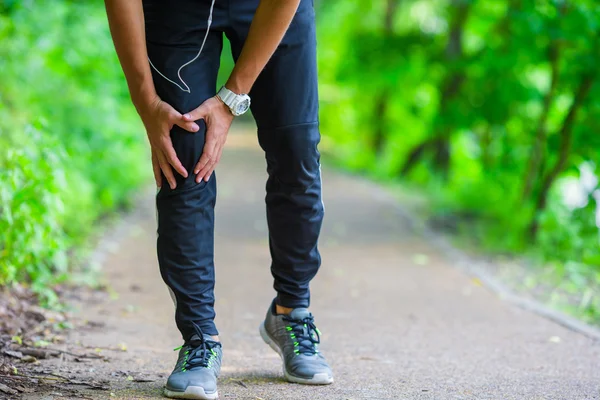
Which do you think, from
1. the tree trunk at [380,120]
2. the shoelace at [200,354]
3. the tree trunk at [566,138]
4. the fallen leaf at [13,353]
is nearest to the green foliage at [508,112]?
the tree trunk at [566,138]

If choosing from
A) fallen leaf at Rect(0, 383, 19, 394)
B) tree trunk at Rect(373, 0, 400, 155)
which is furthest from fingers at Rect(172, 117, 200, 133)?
tree trunk at Rect(373, 0, 400, 155)

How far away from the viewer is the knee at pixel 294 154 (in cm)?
278

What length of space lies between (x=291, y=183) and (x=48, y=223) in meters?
1.95

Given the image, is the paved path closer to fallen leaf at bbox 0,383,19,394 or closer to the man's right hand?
fallen leaf at bbox 0,383,19,394

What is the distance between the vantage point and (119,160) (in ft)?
30.0

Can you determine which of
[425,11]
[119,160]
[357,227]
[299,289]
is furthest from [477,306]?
[425,11]

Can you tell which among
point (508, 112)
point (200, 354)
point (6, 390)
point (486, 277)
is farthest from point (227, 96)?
point (508, 112)

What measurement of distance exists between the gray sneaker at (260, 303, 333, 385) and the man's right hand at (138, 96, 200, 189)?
702mm

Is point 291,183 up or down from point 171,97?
down

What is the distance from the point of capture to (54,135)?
5.32 metres

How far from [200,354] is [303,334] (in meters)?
0.43

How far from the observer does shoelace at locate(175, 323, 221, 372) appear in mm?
2705

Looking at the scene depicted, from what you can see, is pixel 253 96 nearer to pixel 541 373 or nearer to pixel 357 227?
pixel 541 373

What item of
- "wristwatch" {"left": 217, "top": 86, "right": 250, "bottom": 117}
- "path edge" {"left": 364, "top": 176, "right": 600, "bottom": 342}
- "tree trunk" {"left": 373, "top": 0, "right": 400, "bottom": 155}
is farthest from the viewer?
"tree trunk" {"left": 373, "top": 0, "right": 400, "bottom": 155}
